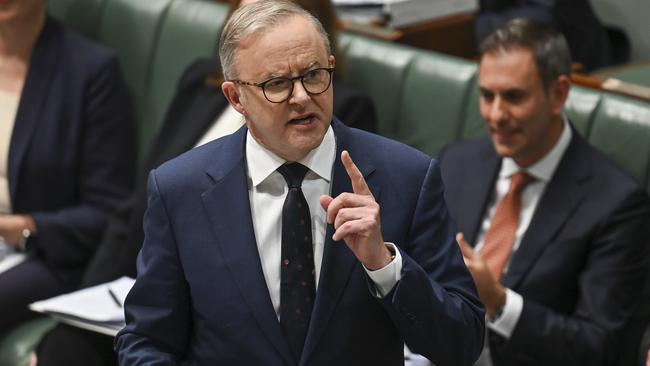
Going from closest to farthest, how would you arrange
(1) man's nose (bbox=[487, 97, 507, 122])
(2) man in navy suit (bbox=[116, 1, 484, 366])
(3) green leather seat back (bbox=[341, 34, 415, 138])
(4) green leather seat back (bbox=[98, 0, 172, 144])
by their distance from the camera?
1. (2) man in navy suit (bbox=[116, 1, 484, 366])
2. (1) man's nose (bbox=[487, 97, 507, 122])
3. (3) green leather seat back (bbox=[341, 34, 415, 138])
4. (4) green leather seat back (bbox=[98, 0, 172, 144])

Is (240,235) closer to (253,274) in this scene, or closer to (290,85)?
(253,274)

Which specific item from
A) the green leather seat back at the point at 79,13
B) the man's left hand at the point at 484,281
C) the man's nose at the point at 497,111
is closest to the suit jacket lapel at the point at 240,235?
the man's left hand at the point at 484,281

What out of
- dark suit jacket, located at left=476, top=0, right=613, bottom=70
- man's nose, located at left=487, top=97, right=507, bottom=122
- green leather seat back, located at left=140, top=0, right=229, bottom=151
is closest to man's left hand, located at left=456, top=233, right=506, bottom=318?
man's nose, located at left=487, top=97, right=507, bottom=122

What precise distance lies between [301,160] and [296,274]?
17cm

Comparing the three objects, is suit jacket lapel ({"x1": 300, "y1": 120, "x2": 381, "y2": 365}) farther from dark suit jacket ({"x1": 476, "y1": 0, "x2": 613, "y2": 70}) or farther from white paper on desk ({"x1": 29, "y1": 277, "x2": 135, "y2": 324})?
dark suit jacket ({"x1": 476, "y1": 0, "x2": 613, "y2": 70})

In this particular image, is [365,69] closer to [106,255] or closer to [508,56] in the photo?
[508,56]

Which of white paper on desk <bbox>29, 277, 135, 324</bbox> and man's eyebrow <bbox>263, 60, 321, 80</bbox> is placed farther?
white paper on desk <bbox>29, 277, 135, 324</bbox>

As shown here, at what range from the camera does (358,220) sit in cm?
159

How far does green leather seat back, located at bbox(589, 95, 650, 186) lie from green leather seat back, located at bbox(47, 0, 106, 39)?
5.61ft

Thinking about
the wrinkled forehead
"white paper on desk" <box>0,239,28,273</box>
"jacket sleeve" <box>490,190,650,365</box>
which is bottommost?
"white paper on desk" <box>0,239,28,273</box>

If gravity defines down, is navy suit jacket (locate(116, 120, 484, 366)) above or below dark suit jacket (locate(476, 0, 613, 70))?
above

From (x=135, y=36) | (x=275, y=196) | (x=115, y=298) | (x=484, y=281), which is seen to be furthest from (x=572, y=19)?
(x=275, y=196)

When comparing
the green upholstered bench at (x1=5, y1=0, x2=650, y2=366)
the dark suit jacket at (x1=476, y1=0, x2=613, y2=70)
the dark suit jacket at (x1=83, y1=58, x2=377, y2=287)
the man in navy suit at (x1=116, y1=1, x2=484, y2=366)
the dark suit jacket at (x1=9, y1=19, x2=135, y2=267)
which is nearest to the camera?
the man in navy suit at (x1=116, y1=1, x2=484, y2=366)

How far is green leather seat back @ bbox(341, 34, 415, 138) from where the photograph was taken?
3145 mm
